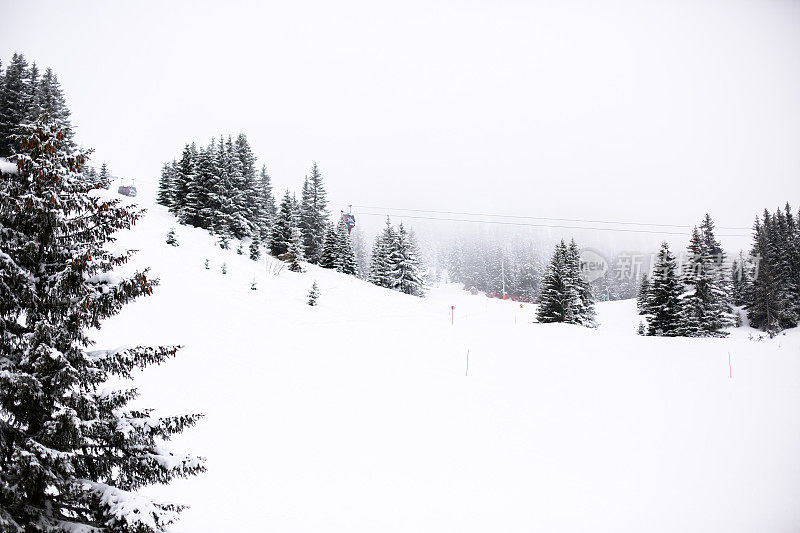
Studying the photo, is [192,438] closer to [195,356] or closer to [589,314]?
[195,356]

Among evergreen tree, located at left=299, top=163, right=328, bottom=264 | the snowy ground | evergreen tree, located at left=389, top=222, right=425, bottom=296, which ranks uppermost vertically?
evergreen tree, located at left=299, top=163, right=328, bottom=264

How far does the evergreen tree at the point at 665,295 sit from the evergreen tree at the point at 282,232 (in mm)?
35608

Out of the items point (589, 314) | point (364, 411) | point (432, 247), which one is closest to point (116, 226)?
point (364, 411)

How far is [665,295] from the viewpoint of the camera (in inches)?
1438

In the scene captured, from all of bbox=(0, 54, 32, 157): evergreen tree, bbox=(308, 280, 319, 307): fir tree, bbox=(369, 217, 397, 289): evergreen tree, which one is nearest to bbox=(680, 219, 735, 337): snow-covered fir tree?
bbox=(369, 217, 397, 289): evergreen tree

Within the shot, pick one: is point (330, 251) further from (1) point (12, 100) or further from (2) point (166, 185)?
(1) point (12, 100)

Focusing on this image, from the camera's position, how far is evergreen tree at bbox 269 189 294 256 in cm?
3681

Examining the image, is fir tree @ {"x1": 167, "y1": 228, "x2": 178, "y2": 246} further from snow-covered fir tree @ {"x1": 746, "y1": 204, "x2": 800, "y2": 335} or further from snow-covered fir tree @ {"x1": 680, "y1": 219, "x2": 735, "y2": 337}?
snow-covered fir tree @ {"x1": 746, "y1": 204, "x2": 800, "y2": 335}

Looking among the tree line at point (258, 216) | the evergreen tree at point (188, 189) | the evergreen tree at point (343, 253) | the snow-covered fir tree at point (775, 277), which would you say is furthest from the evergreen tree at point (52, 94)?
the snow-covered fir tree at point (775, 277)

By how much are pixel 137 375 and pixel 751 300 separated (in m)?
59.7

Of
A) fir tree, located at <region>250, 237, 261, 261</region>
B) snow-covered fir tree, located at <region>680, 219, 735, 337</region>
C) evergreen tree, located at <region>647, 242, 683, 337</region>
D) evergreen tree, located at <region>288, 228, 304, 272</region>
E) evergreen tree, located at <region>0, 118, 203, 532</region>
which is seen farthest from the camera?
evergreen tree, located at <region>647, 242, 683, 337</region>

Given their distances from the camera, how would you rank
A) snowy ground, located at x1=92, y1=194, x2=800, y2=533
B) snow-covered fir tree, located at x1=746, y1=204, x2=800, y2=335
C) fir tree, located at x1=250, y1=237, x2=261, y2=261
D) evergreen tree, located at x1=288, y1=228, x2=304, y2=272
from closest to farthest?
1. snowy ground, located at x1=92, y1=194, x2=800, y2=533
2. fir tree, located at x1=250, y1=237, x2=261, y2=261
3. evergreen tree, located at x1=288, y1=228, x2=304, y2=272
4. snow-covered fir tree, located at x1=746, y1=204, x2=800, y2=335

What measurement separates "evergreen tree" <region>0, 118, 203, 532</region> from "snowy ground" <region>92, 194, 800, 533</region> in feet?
10.0

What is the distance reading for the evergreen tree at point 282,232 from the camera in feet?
121
